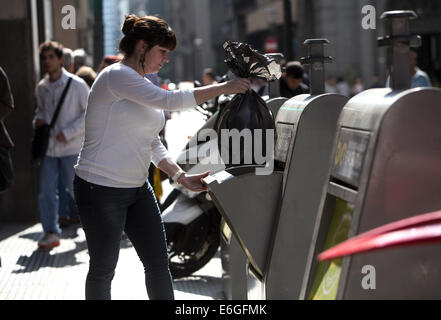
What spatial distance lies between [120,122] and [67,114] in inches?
181

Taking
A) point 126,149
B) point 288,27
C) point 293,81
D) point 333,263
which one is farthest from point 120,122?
point 288,27

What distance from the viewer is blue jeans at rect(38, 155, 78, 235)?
7.96m

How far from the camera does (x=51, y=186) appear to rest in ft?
26.5

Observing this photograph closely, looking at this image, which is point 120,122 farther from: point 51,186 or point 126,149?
point 51,186

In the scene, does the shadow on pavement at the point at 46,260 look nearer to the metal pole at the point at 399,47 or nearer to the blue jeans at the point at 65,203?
the blue jeans at the point at 65,203

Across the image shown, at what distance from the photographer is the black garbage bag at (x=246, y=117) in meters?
3.84

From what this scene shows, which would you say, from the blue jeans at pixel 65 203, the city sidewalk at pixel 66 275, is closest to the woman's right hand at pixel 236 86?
the city sidewalk at pixel 66 275

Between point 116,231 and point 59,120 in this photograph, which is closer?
point 116,231

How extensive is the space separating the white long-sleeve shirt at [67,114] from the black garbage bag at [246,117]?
4.31m

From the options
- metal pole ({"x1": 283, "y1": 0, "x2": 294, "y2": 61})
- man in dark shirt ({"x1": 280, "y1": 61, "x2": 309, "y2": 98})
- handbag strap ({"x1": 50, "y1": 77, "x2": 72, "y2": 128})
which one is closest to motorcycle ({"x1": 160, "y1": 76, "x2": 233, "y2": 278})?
handbag strap ({"x1": 50, "y1": 77, "x2": 72, "y2": 128})

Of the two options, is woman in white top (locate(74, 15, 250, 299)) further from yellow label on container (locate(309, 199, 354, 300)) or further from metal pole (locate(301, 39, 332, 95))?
yellow label on container (locate(309, 199, 354, 300))

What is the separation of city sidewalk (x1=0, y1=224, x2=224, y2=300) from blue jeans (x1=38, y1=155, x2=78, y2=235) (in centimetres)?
25
